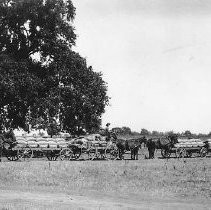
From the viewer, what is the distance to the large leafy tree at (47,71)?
36812mm

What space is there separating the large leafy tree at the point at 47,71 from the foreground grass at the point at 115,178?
38.4 feet

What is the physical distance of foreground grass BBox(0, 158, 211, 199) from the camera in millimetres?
20906

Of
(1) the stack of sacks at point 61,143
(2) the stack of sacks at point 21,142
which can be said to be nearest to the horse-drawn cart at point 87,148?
(1) the stack of sacks at point 61,143

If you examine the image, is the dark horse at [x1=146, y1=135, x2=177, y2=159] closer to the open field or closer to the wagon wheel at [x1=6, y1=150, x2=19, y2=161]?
the open field

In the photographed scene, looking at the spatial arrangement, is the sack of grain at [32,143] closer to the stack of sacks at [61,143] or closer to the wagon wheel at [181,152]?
the stack of sacks at [61,143]

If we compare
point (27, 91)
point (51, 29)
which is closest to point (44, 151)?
point (27, 91)

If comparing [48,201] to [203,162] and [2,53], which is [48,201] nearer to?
[203,162]

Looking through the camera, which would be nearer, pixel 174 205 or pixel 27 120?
pixel 174 205

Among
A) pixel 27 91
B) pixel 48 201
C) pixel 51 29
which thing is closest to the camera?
pixel 48 201

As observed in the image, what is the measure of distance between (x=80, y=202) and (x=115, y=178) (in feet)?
24.9

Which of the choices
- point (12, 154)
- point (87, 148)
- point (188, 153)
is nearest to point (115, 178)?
point (87, 148)

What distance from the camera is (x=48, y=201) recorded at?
52.5 feet

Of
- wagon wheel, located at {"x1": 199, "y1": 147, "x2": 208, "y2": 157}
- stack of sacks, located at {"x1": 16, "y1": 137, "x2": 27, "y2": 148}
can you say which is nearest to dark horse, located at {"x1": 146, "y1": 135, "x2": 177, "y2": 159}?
wagon wheel, located at {"x1": 199, "y1": 147, "x2": 208, "y2": 157}

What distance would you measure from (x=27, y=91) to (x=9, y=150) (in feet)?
24.5
